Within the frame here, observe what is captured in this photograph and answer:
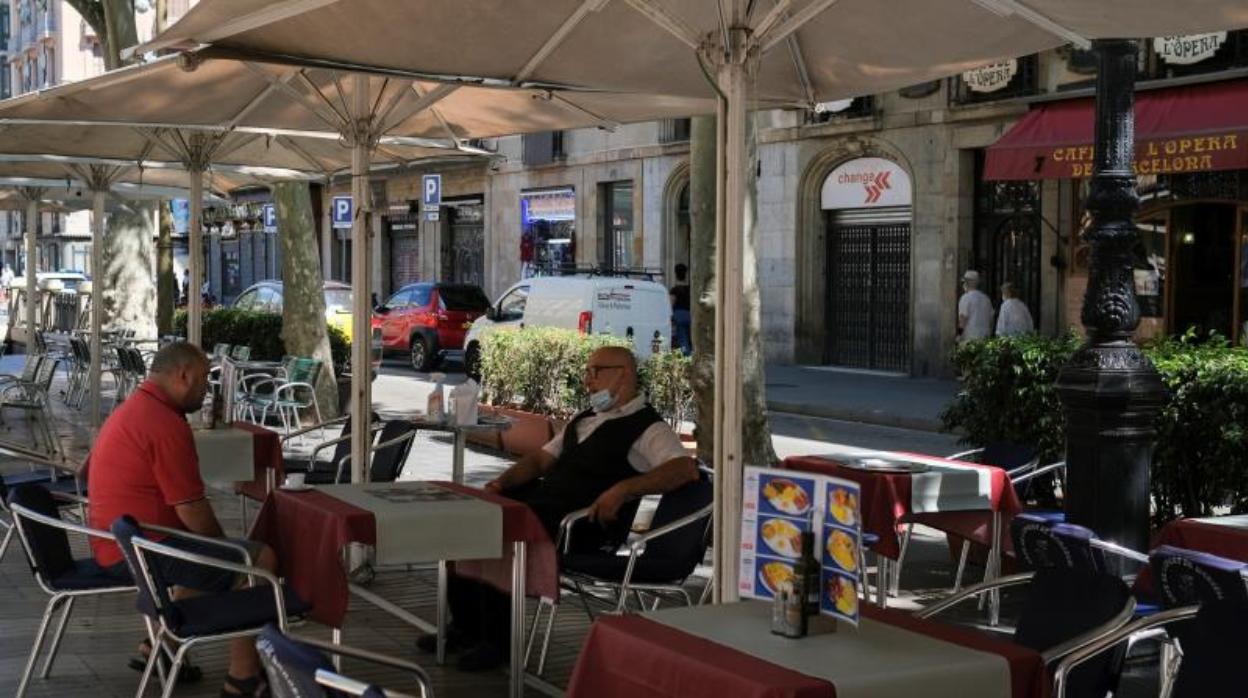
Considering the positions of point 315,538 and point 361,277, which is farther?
point 361,277

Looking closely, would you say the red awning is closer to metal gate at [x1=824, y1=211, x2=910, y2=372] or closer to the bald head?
metal gate at [x1=824, y1=211, x2=910, y2=372]

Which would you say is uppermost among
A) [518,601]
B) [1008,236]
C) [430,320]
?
[1008,236]

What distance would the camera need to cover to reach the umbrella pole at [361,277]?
27.0ft

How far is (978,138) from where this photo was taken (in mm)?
24453

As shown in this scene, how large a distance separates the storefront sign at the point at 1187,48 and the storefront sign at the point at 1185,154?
1554mm

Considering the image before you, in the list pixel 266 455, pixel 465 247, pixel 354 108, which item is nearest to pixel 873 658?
pixel 354 108

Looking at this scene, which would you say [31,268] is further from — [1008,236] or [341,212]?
[1008,236]

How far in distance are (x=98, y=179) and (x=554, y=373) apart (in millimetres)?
4514

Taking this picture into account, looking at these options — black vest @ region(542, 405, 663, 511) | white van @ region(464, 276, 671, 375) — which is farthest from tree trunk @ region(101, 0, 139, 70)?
black vest @ region(542, 405, 663, 511)

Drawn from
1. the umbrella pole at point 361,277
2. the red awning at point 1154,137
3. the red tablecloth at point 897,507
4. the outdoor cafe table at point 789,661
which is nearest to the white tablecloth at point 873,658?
the outdoor cafe table at point 789,661

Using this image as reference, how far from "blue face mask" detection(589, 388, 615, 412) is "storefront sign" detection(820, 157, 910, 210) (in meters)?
20.1

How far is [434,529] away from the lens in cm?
587

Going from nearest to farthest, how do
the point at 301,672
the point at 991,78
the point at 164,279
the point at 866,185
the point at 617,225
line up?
the point at 301,672, the point at 991,78, the point at 866,185, the point at 164,279, the point at 617,225

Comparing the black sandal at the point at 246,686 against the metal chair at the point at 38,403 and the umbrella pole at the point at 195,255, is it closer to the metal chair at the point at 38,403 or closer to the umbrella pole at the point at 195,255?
the umbrella pole at the point at 195,255
